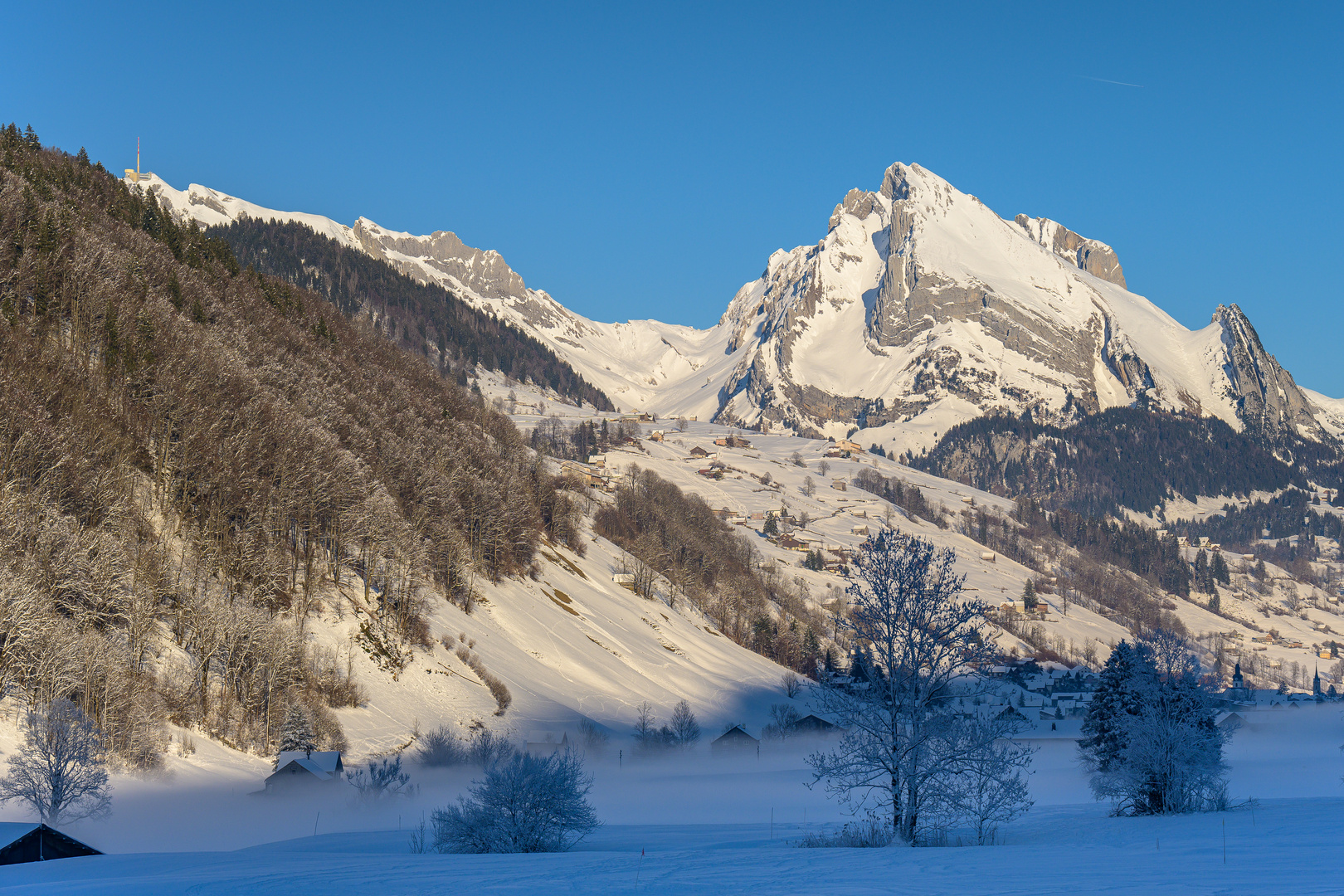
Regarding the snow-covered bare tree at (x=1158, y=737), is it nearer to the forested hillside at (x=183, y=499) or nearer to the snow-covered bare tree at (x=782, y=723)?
the snow-covered bare tree at (x=782, y=723)

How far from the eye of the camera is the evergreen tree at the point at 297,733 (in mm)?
50969

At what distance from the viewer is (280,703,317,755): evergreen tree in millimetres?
50969

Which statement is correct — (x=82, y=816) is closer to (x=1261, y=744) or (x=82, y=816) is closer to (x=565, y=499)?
(x=565, y=499)

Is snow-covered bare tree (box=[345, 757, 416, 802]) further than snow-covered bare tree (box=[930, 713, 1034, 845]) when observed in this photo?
Yes

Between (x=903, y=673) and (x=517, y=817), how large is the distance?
12.0m

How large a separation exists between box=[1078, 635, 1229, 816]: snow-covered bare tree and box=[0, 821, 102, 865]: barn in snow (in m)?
35.9

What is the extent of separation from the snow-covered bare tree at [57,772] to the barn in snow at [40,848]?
17.3ft

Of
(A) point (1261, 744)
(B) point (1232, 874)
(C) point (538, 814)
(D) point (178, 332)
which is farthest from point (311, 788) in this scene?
(A) point (1261, 744)

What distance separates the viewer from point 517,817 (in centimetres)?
2922

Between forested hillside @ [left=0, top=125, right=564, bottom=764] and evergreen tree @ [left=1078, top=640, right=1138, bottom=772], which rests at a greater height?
forested hillside @ [left=0, top=125, right=564, bottom=764]

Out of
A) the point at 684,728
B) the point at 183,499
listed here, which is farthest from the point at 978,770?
the point at 684,728

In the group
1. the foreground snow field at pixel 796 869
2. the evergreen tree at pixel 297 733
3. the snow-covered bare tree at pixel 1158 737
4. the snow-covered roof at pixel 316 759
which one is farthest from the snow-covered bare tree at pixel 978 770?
the evergreen tree at pixel 297 733

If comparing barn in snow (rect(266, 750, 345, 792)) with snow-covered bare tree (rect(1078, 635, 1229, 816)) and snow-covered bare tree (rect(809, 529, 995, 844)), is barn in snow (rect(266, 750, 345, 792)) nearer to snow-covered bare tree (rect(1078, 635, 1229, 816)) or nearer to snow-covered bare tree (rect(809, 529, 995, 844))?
snow-covered bare tree (rect(809, 529, 995, 844))

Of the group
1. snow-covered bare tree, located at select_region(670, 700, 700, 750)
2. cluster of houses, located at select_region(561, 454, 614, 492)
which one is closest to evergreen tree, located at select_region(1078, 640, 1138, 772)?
snow-covered bare tree, located at select_region(670, 700, 700, 750)
